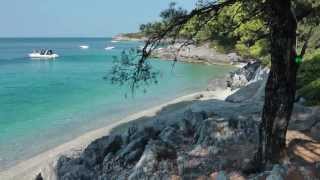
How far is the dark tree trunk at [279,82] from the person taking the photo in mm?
9594

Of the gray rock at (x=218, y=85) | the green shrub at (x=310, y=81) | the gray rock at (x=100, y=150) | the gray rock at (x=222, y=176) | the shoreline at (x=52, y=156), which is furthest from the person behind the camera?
the gray rock at (x=218, y=85)

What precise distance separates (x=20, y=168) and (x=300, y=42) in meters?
13.9

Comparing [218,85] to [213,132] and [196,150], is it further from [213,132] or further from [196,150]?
[196,150]

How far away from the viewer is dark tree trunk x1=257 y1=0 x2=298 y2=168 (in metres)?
9.59

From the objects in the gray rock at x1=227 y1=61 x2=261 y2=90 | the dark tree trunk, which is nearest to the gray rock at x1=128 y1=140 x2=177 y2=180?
the dark tree trunk

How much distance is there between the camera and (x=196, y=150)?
463 inches

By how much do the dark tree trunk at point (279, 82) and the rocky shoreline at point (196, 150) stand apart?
40 cm

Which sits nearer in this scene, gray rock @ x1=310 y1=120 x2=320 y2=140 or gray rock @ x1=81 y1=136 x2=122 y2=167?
gray rock @ x1=310 y1=120 x2=320 y2=140

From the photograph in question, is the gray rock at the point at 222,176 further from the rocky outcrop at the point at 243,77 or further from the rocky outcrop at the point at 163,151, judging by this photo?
the rocky outcrop at the point at 243,77

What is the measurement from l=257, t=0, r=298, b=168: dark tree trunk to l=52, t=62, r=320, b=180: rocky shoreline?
15.9 inches

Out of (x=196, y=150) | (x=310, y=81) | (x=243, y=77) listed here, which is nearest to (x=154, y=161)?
(x=196, y=150)

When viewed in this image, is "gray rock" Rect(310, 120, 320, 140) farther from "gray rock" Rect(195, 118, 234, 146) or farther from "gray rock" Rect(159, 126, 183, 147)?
"gray rock" Rect(159, 126, 183, 147)

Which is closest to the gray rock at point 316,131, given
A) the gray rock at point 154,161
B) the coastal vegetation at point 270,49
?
the coastal vegetation at point 270,49

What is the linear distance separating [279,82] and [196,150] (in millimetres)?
2721
